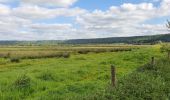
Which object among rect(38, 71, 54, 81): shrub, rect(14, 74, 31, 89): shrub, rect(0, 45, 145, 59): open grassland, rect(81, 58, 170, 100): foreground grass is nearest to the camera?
rect(81, 58, 170, 100): foreground grass

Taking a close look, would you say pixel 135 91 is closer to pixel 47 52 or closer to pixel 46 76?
pixel 46 76

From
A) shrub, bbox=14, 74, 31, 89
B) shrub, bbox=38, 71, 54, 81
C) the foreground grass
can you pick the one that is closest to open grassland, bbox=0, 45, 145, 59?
shrub, bbox=38, 71, 54, 81

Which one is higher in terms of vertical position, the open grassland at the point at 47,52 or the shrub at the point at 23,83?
the shrub at the point at 23,83

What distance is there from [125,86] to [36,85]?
8.94m

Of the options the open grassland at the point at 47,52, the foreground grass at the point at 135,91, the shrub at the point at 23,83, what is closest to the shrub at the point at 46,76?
the shrub at the point at 23,83

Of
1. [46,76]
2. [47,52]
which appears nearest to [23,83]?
[46,76]

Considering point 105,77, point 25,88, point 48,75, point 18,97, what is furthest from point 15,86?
point 105,77

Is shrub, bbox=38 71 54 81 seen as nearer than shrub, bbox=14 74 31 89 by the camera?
No

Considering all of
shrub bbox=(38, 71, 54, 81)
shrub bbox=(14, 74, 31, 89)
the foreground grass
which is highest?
the foreground grass

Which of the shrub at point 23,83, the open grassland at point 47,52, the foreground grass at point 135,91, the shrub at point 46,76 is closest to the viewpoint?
the foreground grass at point 135,91

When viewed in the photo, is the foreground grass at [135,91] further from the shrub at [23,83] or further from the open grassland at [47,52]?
the open grassland at [47,52]

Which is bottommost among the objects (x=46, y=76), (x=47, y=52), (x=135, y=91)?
(x=47, y=52)

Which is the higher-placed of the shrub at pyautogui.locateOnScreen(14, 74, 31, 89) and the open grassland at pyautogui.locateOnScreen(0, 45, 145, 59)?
the shrub at pyautogui.locateOnScreen(14, 74, 31, 89)

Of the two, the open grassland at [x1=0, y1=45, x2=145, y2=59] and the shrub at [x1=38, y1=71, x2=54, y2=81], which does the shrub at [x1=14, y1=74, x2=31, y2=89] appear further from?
the open grassland at [x1=0, y1=45, x2=145, y2=59]
